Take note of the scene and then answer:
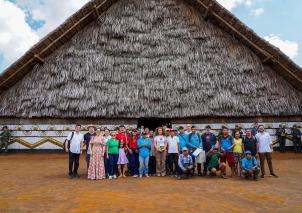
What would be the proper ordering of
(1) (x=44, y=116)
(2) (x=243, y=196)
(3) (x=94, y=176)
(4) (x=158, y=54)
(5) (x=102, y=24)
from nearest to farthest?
(2) (x=243, y=196), (3) (x=94, y=176), (1) (x=44, y=116), (4) (x=158, y=54), (5) (x=102, y=24)

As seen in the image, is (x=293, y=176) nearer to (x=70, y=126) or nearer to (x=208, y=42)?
(x=208, y=42)

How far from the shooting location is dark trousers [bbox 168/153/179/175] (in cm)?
703

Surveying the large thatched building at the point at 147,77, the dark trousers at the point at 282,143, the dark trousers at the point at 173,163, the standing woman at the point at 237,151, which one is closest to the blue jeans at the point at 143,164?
the dark trousers at the point at 173,163

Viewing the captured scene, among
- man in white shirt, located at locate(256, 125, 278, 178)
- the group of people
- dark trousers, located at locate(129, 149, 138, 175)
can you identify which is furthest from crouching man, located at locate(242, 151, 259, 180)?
dark trousers, located at locate(129, 149, 138, 175)

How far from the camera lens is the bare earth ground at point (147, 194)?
13.6 ft

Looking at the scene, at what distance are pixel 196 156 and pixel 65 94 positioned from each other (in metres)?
6.80

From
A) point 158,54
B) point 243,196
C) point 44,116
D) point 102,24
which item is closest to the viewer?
point 243,196

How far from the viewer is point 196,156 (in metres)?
6.79

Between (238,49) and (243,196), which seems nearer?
(243,196)

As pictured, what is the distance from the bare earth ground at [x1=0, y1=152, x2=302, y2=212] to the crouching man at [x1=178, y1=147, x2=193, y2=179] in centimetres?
31

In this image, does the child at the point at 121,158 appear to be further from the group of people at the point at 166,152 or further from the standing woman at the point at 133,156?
the standing woman at the point at 133,156

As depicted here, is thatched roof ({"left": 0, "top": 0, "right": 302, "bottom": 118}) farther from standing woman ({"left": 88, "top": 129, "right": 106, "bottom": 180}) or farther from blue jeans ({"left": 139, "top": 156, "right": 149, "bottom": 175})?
standing woman ({"left": 88, "top": 129, "right": 106, "bottom": 180})

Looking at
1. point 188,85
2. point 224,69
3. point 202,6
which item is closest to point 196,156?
point 188,85

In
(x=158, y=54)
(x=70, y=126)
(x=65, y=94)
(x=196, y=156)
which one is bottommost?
(x=196, y=156)
